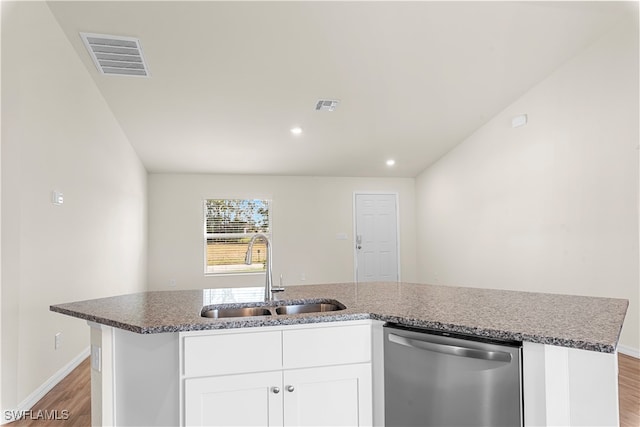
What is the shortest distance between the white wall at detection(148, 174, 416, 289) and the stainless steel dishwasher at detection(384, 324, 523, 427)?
16.7ft

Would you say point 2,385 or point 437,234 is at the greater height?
point 437,234

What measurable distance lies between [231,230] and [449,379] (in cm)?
577

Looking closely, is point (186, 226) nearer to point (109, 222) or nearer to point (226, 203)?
point (226, 203)

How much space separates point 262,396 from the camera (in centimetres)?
148

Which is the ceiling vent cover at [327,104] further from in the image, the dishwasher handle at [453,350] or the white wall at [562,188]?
the dishwasher handle at [453,350]

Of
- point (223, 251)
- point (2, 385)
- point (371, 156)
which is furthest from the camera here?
point (223, 251)

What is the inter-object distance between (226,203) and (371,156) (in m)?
2.66

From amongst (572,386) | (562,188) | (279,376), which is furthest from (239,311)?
(562,188)

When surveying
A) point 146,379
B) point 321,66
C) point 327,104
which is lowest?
point 146,379

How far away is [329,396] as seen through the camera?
5.03 ft

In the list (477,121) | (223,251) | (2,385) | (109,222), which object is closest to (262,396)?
(2,385)

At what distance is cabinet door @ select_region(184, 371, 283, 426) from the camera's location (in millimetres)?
1432

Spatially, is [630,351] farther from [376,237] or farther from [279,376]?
[376,237]

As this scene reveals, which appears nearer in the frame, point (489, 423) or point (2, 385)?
point (489, 423)
